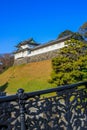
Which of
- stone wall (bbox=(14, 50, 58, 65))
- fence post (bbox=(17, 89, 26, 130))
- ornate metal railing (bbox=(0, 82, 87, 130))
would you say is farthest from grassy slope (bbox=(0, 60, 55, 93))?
fence post (bbox=(17, 89, 26, 130))

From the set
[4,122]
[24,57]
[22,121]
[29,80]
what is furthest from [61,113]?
[24,57]

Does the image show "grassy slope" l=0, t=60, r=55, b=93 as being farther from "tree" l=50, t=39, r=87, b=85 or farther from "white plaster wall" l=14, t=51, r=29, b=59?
"tree" l=50, t=39, r=87, b=85

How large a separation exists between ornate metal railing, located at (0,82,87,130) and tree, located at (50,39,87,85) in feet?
38.8

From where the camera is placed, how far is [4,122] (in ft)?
5.57

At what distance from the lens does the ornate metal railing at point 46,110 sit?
1.73 metres

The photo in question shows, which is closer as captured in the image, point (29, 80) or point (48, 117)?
point (48, 117)

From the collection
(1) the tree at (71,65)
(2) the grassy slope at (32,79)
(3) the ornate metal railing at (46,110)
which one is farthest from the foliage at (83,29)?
(3) the ornate metal railing at (46,110)

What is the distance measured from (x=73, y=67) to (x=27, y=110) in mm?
13188

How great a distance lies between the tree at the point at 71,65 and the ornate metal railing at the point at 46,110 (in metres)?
11.8

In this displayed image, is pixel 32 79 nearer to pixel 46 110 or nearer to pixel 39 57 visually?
pixel 39 57

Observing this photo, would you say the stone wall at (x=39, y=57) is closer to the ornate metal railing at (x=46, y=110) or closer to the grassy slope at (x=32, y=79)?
the grassy slope at (x=32, y=79)

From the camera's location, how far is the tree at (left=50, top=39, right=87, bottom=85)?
47.6 feet

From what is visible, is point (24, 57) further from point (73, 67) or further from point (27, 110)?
point (27, 110)

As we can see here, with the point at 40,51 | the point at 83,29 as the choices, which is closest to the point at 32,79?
the point at 40,51
